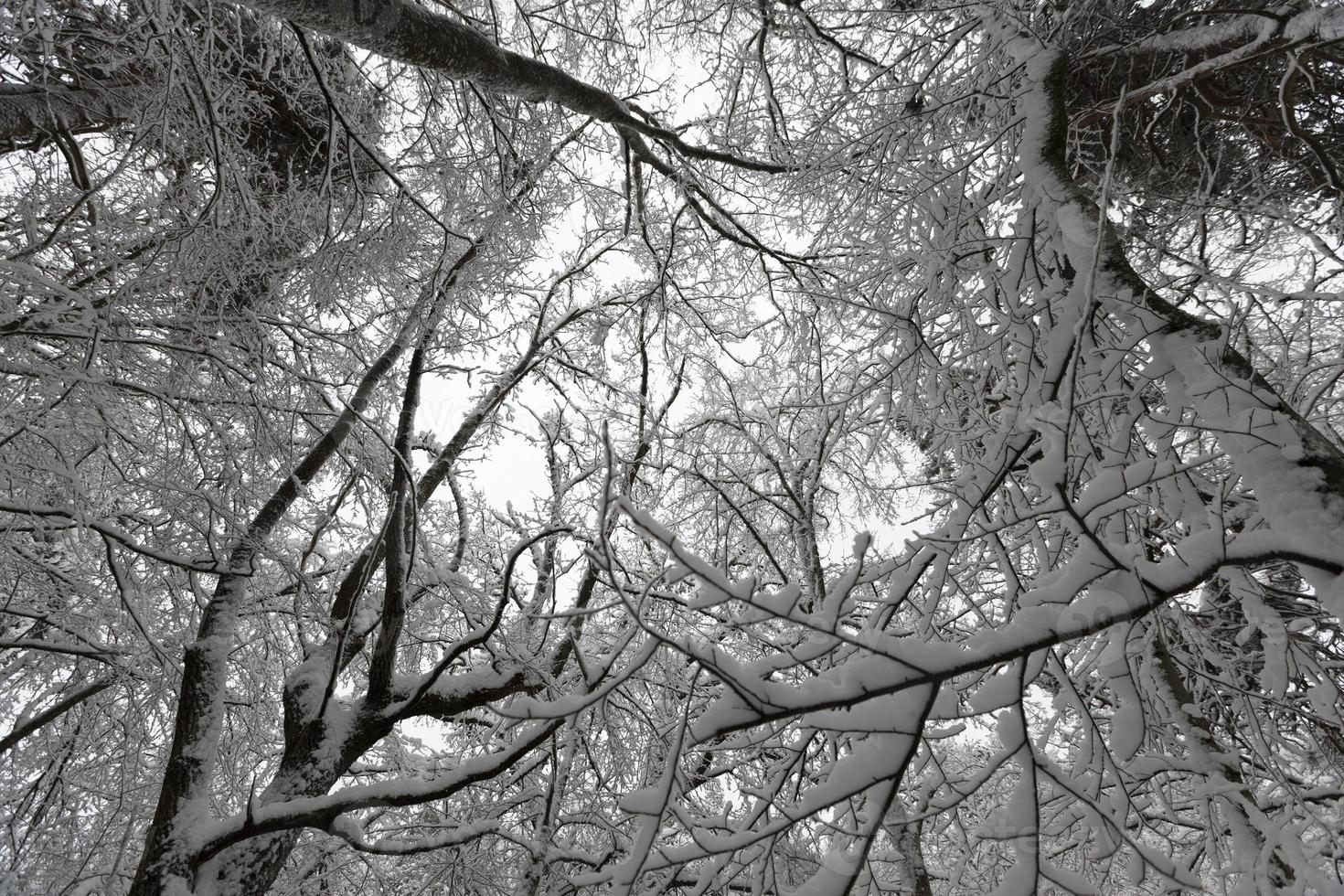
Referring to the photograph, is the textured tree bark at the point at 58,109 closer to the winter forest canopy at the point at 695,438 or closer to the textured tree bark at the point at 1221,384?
the winter forest canopy at the point at 695,438

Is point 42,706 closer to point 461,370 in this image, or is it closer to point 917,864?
point 461,370

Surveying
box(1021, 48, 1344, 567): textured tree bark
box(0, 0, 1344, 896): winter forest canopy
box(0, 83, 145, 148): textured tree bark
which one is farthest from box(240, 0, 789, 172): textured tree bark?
box(1021, 48, 1344, 567): textured tree bark

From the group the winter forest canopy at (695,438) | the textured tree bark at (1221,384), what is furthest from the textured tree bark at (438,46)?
the textured tree bark at (1221,384)

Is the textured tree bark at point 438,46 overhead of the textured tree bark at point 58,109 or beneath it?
beneath

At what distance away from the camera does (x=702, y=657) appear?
1059mm

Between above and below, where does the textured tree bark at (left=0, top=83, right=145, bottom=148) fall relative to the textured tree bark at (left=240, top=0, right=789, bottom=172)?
above

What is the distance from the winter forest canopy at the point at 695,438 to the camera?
138cm

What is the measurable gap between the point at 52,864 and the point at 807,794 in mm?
7974

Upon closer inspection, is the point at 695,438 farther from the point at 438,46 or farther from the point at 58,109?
the point at 58,109

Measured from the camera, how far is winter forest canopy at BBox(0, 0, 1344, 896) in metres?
1.38

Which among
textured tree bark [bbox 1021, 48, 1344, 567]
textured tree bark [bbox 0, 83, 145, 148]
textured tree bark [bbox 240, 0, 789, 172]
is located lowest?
textured tree bark [bbox 1021, 48, 1344, 567]

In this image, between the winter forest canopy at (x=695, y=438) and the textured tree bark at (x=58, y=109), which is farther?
the textured tree bark at (x=58, y=109)

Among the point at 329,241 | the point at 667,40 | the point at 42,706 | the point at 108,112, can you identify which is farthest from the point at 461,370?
the point at 42,706

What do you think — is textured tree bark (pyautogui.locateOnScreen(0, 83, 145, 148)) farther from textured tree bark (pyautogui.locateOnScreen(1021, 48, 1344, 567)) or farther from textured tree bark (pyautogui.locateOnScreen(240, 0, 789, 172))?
textured tree bark (pyautogui.locateOnScreen(1021, 48, 1344, 567))
